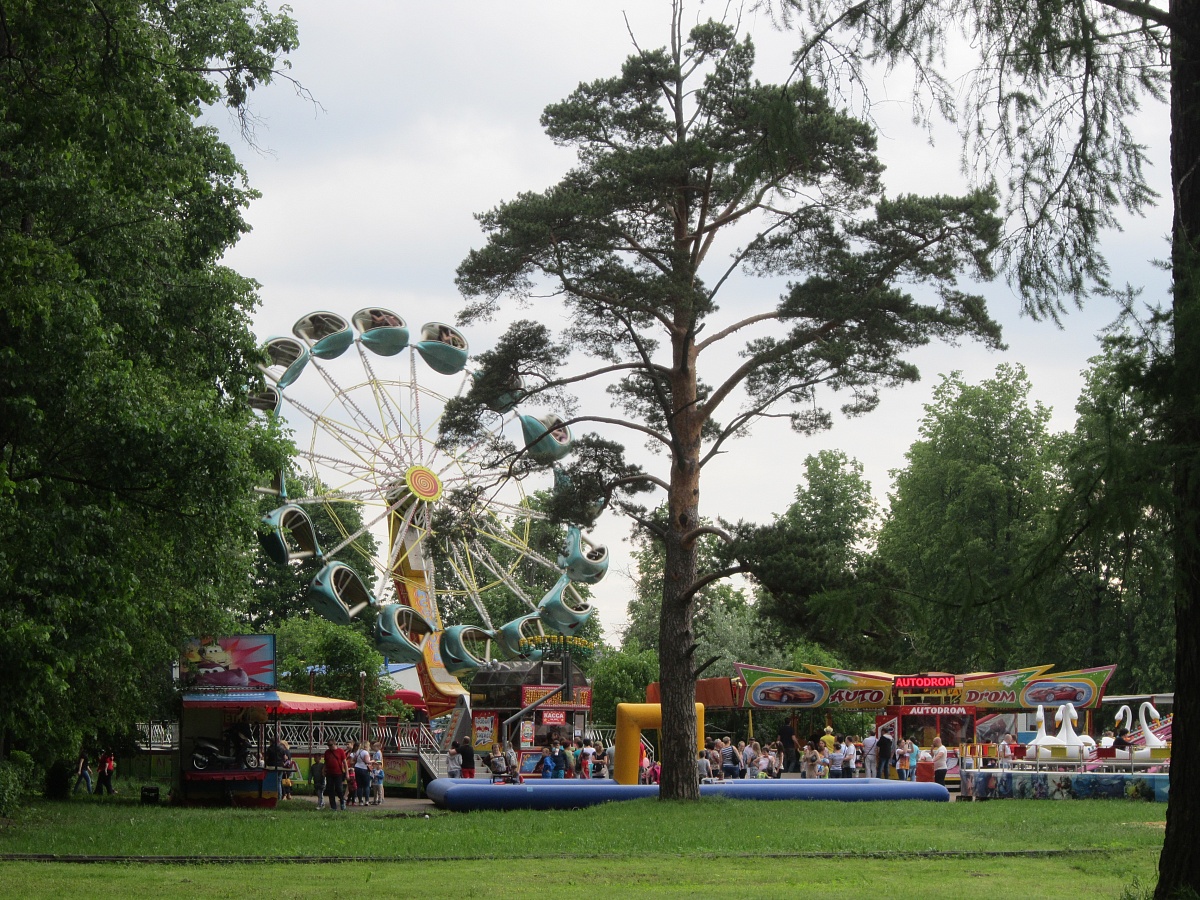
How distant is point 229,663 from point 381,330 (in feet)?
40.3

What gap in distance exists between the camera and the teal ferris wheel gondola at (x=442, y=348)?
120 ft

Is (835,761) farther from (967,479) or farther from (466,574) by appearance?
(967,479)

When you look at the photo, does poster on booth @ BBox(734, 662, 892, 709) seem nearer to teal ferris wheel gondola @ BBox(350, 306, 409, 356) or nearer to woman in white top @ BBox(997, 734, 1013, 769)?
woman in white top @ BBox(997, 734, 1013, 769)

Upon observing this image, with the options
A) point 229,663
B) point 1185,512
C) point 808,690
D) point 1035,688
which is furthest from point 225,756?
point 1185,512

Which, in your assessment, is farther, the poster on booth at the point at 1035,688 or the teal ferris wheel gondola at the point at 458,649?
the teal ferris wheel gondola at the point at 458,649

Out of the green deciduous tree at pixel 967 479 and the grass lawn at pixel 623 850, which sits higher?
the green deciduous tree at pixel 967 479

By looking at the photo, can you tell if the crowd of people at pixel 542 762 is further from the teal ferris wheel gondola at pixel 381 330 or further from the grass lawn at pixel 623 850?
the teal ferris wheel gondola at pixel 381 330

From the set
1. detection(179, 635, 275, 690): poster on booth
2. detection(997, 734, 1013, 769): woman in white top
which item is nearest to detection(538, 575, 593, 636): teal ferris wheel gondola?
detection(179, 635, 275, 690): poster on booth

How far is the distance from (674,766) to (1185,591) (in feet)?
47.7

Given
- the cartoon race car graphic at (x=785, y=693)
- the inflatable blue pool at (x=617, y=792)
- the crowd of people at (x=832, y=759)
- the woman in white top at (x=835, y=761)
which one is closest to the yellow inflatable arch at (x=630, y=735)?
the inflatable blue pool at (x=617, y=792)

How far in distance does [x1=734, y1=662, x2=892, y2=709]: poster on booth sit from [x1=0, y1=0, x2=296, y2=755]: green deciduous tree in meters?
17.3

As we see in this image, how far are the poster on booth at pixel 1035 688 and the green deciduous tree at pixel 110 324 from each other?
20414mm

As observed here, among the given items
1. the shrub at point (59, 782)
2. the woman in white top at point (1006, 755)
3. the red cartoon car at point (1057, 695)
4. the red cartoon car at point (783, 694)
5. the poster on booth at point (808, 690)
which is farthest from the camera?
the red cartoon car at point (783, 694)

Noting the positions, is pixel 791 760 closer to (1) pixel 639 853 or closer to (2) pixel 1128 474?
(1) pixel 639 853
